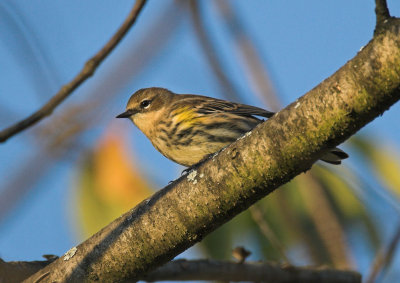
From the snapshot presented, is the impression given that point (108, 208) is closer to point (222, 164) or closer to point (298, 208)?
point (298, 208)

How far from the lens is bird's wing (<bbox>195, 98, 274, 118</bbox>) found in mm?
6449

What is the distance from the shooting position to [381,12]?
295 cm

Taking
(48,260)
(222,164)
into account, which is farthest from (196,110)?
(222,164)

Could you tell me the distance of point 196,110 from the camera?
677 centimetres

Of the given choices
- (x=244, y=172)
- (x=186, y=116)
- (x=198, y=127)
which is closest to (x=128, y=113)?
(x=186, y=116)

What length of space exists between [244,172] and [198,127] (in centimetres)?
304

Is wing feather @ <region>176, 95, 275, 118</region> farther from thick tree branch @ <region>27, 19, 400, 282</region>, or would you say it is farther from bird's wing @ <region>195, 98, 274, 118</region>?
thick tree branch @ <region>27, 19, 400, 282</region>

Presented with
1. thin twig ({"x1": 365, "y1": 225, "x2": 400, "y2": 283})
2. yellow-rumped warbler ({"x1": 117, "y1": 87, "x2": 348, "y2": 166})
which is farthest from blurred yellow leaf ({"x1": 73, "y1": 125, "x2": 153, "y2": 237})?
thin twig ({"x1": 365, "y1": 225, "x2": 400, "y2": 283})

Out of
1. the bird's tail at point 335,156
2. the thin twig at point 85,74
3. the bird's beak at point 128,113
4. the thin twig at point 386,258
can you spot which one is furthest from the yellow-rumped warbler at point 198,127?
the thin twig at point 85,74

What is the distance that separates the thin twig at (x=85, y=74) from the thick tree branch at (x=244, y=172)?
2.90 feet

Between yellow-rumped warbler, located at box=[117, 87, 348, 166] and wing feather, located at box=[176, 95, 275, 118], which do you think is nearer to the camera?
yellow-rumped warbler, located at box=[117, 87, 348, 166]

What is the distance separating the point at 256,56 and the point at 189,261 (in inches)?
102

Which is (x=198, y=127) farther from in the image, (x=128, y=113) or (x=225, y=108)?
(x=128, y=113)

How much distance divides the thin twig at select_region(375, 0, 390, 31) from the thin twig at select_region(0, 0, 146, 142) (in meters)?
1.56
